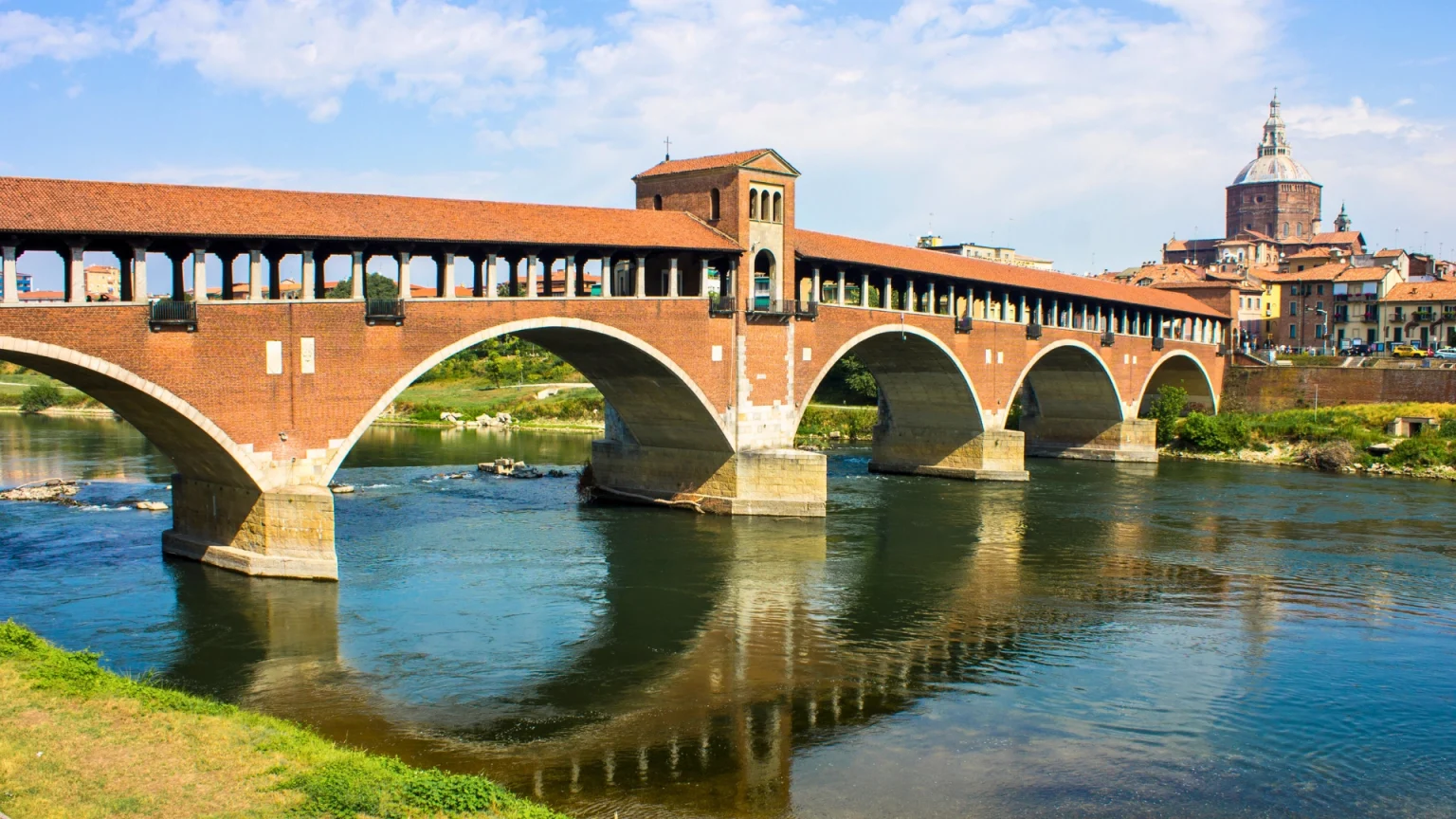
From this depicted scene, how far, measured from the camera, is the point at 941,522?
3634cm

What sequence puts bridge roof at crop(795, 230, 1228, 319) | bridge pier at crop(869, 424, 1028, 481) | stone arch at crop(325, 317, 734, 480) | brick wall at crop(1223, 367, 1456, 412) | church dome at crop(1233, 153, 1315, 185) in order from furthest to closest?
church dome at crop(1233, 153, 1315, 185) < brick wall at crop(1223, 367, 1456, 412) < bridge pier at crop(869, 424, 1028, 481) < bridge roof at crop(795, 230, 1228, 319) < stone arch at crop(325, 317, 734, 480)

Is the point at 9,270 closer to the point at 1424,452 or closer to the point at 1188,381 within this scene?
the point at 1424,452

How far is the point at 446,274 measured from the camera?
94.9 feet

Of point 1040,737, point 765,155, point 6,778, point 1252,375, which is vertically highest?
point 765,155

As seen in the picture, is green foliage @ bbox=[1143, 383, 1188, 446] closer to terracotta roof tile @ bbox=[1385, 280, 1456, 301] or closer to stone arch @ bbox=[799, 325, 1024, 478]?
stone arch @ bbox=[799, 325, 1024, 478]

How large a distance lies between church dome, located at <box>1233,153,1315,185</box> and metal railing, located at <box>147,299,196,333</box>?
11128 cm

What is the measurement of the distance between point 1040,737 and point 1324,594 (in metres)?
13.0

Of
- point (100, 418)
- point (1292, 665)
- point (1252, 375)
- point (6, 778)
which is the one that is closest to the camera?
point (6, 778)

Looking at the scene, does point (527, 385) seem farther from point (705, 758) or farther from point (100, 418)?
point (705, 758)

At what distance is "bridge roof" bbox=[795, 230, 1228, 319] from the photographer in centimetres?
3988

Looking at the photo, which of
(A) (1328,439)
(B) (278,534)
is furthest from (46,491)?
(A) (1328,439)

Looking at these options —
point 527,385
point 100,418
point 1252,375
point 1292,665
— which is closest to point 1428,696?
point 1292,665

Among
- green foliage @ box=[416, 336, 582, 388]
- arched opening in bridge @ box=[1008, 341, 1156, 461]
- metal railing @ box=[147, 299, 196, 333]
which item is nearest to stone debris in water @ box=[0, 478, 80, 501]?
metal railing @ box=[147, 299, 196, 333]

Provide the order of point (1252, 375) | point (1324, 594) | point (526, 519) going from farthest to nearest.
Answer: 1. point (1252, 375)
2. point (526, 519)
3. point (1324, 594)
